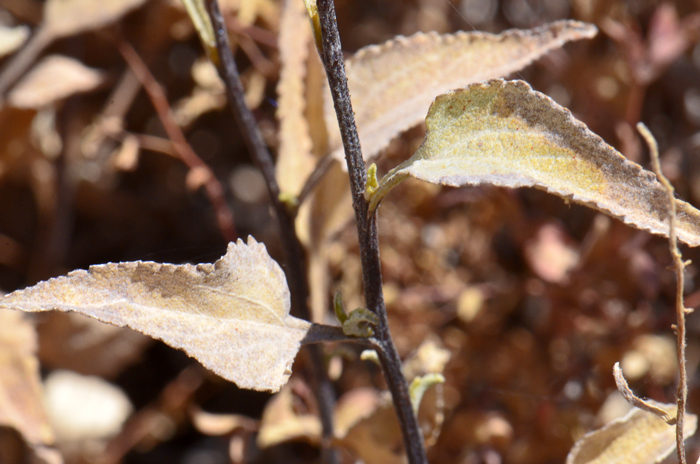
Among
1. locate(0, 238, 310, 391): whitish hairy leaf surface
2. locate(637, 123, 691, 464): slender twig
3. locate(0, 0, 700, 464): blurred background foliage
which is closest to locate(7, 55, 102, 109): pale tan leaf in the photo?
locate(0, 0, 700, 464): blurred background foliage

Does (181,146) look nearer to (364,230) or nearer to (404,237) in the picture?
(404,237)

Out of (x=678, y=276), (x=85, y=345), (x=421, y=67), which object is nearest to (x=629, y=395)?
(x=678, y=276)

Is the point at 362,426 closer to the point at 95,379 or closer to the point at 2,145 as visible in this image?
the point at 95,379

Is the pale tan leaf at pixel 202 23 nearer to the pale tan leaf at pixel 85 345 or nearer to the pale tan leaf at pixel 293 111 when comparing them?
the pale tan leaf at pixel 293 111

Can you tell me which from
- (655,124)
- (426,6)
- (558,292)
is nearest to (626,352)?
(558,292)

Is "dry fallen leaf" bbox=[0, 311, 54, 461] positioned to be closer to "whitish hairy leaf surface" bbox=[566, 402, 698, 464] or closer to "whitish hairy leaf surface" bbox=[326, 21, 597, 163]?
"whitish hairy leaf surface" bbox=[326, 21, 597, 163]
